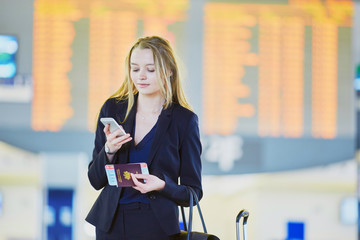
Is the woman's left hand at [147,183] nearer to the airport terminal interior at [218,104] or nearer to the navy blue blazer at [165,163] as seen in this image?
the navy blue blazer at [165,163]

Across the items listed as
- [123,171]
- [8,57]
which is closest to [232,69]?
[8,57]

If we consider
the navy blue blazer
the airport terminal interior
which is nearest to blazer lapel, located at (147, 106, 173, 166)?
the navy blue blazer

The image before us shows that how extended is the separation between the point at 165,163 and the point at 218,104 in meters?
3.21

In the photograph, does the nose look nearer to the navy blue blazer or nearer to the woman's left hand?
the navy blue blazer

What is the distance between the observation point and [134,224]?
5.39 ft

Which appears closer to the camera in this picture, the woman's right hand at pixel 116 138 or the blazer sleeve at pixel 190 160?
the woman's right hand at pixel 116 138

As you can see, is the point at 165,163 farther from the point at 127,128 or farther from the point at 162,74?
the point at 162,74

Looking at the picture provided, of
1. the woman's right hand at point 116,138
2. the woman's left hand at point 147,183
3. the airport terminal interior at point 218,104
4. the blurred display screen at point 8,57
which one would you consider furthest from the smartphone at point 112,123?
the blurred display screen at point 8,57

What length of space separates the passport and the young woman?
2 cm

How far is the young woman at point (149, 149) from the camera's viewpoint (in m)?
1.65

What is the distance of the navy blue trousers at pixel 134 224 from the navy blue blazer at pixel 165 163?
2 cm

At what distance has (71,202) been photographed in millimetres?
4684

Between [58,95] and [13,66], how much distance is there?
0.40 m

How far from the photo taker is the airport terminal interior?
467 centimetres
